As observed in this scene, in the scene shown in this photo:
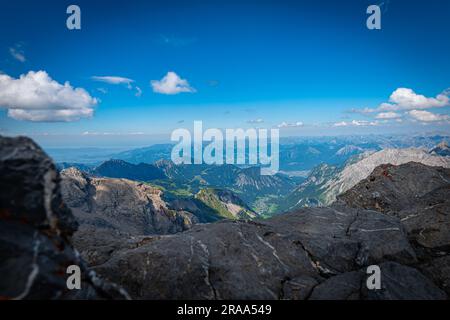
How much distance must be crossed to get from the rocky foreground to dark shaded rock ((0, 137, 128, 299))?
0.04m

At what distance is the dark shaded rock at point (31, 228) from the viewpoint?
12.8 m

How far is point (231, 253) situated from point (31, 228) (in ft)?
45.1

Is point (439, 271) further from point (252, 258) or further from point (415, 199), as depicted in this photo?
point (415, 199)

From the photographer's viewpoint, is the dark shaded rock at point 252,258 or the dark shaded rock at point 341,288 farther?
the dark shaded rock at point 252,258

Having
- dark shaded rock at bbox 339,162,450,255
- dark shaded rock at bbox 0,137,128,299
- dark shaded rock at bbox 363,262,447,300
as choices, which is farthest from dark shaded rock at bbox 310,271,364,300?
dark shaded rock at bbox 0,137,128,299

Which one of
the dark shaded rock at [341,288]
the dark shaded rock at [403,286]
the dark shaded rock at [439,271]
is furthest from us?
the dark shaded rock at [439,271]

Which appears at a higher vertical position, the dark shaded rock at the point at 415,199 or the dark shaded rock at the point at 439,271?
the dark shaded rock at the point at 415,199

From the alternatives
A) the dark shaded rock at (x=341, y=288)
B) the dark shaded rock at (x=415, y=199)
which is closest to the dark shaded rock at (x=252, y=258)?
the dark shaded rock at (x=341, y=288)

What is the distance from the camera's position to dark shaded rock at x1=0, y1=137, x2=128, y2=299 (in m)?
12.8

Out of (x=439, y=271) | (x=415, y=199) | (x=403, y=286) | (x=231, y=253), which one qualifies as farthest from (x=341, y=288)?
(x=415, y=199)

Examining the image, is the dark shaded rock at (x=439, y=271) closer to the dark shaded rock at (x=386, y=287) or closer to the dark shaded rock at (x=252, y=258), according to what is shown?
the dark shaded rock at (x=252, y=258)

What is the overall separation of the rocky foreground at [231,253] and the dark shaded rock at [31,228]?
0.13 feet

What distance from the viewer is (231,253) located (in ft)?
75.6
